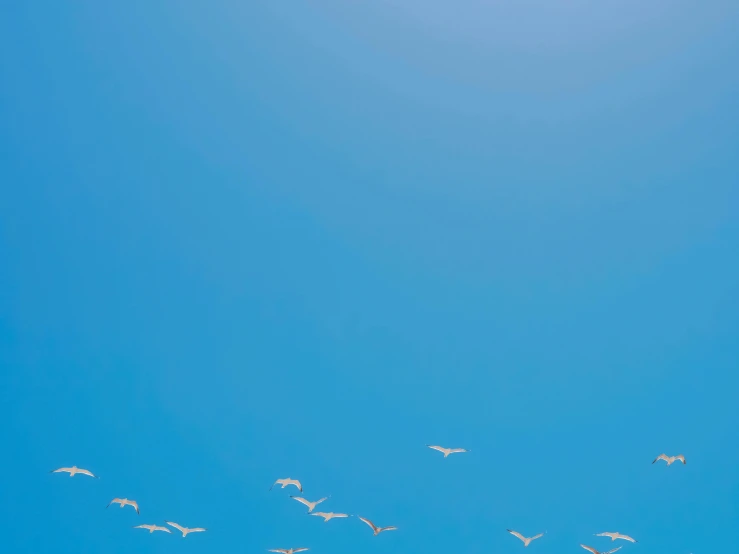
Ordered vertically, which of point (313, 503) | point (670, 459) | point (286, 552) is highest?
point (670, 459)

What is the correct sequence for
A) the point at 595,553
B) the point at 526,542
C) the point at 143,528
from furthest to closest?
the point at 143,528, the point at 526,542, the point at 595,553

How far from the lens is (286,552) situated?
3719 centimetres

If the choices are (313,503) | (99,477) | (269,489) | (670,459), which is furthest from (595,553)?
(99,477)

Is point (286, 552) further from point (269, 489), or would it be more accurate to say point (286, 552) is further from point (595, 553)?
point (595, 553)

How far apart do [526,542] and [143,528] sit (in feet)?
89.0

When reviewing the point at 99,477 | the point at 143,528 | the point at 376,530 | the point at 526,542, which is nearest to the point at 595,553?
the point at 526,542

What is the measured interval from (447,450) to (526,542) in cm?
771

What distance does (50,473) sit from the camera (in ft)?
139

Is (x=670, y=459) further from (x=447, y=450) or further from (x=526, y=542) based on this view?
(x=447, y=450)

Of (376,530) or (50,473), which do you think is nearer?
(376,530)

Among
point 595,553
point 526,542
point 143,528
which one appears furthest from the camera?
point 143,528

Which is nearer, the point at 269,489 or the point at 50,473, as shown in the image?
the point at 50,473

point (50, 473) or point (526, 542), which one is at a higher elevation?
point (50, 473)

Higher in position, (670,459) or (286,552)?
(670,459)
